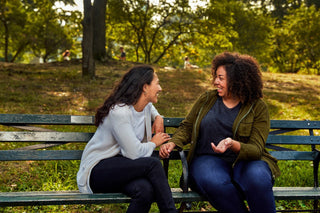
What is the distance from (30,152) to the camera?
313cm

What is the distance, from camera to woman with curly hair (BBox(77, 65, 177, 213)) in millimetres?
2646

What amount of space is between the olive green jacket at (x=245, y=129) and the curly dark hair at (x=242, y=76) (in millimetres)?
96

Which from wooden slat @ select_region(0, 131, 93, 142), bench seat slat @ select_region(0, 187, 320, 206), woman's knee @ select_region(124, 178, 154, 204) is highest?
wooden slat @ select_region(0, 131, 93, 142)

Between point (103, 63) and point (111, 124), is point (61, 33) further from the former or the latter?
point (111, 124)

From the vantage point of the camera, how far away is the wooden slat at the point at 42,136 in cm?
315

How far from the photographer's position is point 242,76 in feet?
10.8

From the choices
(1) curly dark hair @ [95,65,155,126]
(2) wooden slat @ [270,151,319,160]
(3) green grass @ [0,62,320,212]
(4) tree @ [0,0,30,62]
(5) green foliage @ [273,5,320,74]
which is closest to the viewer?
(1) curly dark hair @ [95,65,155,126]

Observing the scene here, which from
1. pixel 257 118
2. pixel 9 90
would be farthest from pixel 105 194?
pixel 9 90

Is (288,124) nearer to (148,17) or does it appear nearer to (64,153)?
(64,153)

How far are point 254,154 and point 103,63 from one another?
9.16m

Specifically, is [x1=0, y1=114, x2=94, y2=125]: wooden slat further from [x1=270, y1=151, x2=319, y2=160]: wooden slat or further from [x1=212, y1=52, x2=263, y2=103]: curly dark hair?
[x1=270, y1=151, x2=319, y2=160]: wooden slat

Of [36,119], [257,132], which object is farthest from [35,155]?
[257,132]

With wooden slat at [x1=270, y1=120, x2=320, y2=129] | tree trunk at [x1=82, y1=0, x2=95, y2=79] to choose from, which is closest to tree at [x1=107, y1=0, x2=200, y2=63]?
tree trunk at [x1=82, y1=0, x2=95, y2=79]

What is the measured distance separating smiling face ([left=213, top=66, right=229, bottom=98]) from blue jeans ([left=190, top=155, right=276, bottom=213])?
0.68 m
